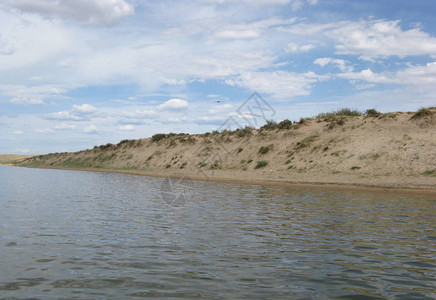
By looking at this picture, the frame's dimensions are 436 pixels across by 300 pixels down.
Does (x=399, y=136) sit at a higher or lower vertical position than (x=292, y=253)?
higher

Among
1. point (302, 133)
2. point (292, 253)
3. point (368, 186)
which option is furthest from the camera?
point (302, 133)

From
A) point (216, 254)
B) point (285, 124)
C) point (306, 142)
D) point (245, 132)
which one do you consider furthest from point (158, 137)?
point (216, 254)

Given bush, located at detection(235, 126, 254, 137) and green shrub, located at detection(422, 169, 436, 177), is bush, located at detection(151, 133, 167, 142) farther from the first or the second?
green shrub, located at detection(422, 169, 436, 177)

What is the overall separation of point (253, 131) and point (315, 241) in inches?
1751

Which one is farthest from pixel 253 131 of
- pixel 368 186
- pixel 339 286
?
pixel 339 286

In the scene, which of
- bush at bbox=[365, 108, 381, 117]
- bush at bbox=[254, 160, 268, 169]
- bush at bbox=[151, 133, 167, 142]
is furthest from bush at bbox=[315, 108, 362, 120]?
bush at bbox=[151, 133, 167, 142]

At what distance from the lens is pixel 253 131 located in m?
54.1

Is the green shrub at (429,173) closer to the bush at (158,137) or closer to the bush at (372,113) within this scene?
the bush at (372,113)

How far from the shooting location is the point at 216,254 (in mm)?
8570

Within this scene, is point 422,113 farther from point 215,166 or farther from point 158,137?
point 158,137

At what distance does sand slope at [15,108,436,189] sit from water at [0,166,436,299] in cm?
1577

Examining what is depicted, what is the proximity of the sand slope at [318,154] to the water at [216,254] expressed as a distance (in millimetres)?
15765

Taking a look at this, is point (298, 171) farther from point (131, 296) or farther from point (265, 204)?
point (131, 296)

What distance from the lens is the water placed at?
638cm
